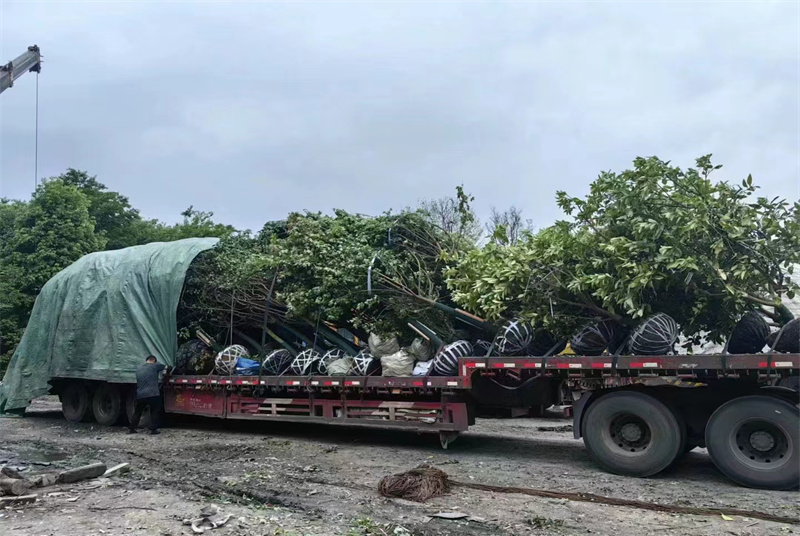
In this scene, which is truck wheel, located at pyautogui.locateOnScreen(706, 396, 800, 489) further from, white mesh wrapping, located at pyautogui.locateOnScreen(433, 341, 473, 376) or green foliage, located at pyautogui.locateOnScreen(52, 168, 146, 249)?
green foliage, located at pyautogui.locateOnScreen(52, 168, 146, 249)

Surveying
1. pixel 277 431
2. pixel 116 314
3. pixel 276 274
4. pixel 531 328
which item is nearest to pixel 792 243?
pixel 531 328

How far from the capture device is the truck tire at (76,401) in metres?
14.6

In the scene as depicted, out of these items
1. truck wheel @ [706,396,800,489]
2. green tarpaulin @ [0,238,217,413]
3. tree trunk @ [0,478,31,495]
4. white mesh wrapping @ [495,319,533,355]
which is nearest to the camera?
tree trunk @ [0,478,31,495]

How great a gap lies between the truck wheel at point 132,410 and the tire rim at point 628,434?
31.8 ft

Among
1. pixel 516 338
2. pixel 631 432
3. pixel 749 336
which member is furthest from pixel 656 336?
pixel 516 338

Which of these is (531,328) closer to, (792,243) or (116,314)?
(792,243)

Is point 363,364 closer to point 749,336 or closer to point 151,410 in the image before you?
point 151,410

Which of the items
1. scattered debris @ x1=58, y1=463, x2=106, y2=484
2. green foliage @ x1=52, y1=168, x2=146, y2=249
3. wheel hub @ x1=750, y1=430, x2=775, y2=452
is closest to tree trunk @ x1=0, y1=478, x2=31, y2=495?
scattered debris @ x1=58, y1=463, x2=106, y2=484

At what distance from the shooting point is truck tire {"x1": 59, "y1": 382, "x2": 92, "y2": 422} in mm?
14648

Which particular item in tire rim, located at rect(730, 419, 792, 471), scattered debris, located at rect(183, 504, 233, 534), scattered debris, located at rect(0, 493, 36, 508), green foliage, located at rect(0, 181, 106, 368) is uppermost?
green foliage, located at rect(0, 181, 106, 368)

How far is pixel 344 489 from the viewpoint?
24.4 feet

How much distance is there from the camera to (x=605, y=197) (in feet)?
28.5

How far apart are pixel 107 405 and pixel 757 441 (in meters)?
12.6

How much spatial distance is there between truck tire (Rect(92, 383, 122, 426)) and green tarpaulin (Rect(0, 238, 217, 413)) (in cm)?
73
